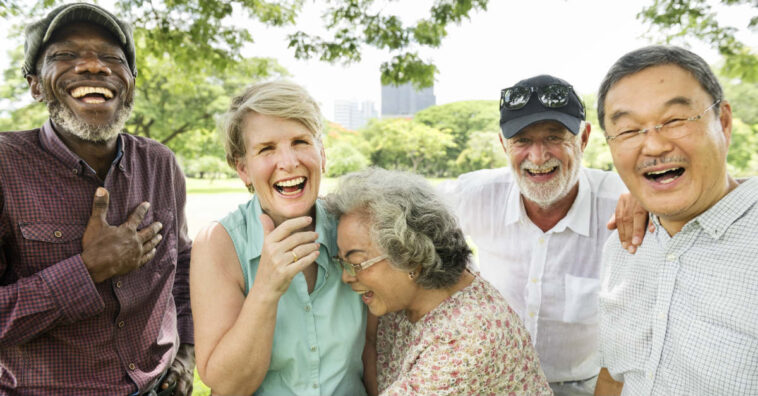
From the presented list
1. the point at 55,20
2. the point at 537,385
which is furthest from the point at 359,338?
the point at 55,20

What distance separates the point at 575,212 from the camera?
9.74 ft

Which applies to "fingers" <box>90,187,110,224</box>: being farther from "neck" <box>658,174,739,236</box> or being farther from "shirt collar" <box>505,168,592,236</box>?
"neck" <box>658,174,739,236</box>

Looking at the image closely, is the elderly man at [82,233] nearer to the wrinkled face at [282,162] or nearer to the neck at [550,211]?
the wrinkled face at [282,162]

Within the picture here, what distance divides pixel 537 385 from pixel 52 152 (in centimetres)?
267

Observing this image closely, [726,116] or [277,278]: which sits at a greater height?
[726,116]

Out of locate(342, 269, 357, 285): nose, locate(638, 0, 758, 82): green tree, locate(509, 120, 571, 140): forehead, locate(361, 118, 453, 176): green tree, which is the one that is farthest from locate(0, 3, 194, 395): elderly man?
locate(361, 118, 453, 176): green tree

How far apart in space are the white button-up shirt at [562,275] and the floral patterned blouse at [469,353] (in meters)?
0.79

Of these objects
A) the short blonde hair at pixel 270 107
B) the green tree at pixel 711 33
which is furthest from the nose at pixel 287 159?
the green tree at pixel 711 33

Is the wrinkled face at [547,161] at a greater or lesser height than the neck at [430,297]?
greater

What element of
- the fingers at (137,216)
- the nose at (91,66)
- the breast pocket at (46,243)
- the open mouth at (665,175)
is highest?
the nose at (91,66)

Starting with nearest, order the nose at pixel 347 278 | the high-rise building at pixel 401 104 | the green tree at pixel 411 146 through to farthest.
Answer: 1. the nose at pixel 347 278
2. the green tree at pixel 411 146
3. the high-rise building at pixel 401 104

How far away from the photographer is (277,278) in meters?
1.75

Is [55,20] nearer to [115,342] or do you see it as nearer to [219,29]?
[115,342]

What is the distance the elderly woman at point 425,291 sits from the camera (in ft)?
6.28
